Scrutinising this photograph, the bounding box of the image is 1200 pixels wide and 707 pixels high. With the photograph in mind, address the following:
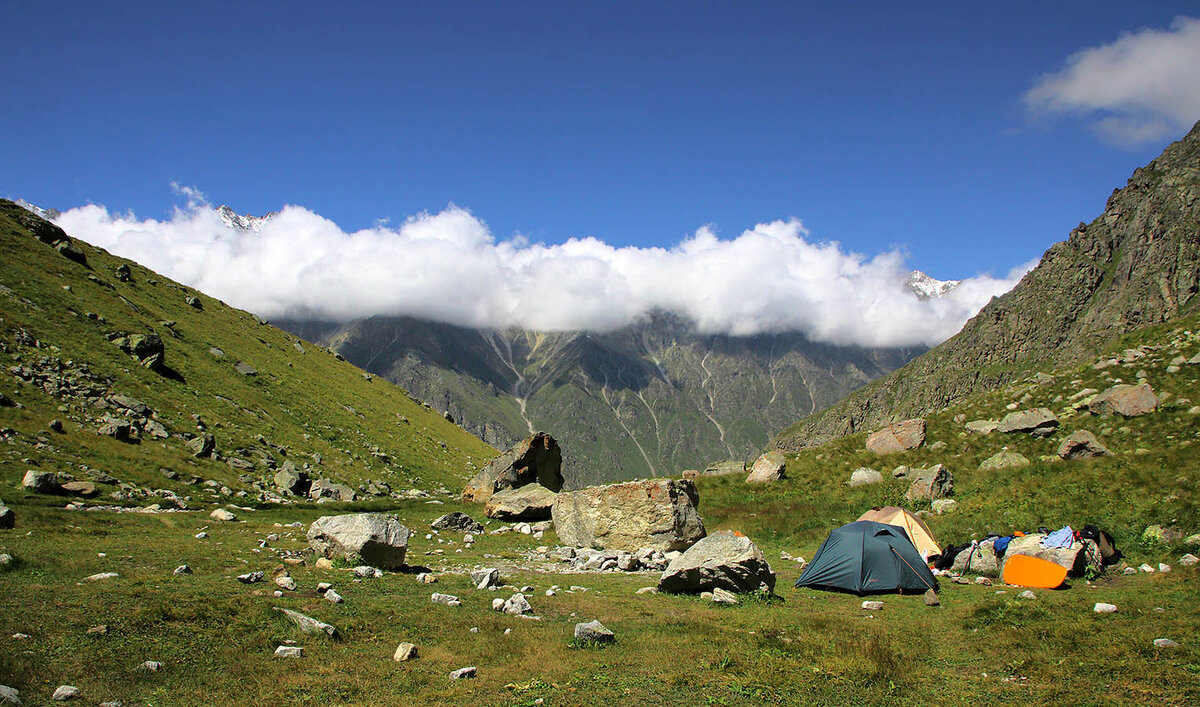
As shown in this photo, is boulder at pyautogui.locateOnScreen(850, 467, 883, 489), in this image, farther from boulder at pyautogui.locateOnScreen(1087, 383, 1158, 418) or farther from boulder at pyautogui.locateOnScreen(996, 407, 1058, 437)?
boulder at pyautogui.locateOnScreen(1087, 383, 1158, 418)

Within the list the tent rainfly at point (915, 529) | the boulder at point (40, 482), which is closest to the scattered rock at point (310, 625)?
the boulder at point (40, 482)

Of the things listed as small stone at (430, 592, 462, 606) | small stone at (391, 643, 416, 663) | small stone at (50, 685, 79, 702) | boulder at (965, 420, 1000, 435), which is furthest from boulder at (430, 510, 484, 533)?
boulder at (965, 420, 1000, 435)

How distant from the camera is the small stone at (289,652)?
40.5 feet

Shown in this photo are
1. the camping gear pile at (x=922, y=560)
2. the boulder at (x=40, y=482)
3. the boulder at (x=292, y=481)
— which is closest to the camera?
the camping gear pile at (x=922, y=560)

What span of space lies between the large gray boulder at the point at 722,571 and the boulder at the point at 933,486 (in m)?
17.9

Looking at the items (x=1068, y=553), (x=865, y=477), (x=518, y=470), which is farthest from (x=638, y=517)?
(x=518, y=470)

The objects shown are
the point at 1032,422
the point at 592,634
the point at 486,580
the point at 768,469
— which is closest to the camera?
the point at 592,634

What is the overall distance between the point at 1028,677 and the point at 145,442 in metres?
46.1

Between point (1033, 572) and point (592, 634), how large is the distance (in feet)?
59.9

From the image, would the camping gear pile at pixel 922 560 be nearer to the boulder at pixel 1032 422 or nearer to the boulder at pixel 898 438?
the boulder at pixel 1032 422

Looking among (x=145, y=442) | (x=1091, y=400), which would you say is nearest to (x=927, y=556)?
(x=1091, y=400)

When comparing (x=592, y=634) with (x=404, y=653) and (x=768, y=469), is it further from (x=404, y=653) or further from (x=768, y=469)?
(x=768, y=469)

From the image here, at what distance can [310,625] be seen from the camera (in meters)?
13.8

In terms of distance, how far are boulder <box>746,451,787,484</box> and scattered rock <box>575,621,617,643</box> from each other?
33060 mm
